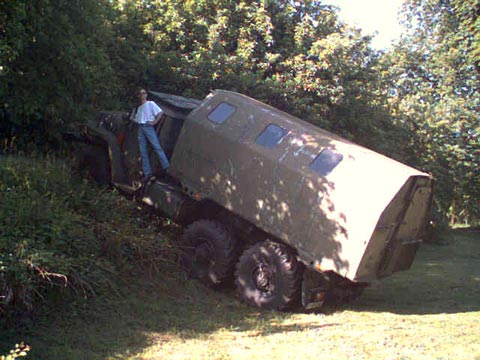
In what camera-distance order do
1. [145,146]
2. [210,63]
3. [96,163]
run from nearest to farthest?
[145,146] → [96,163] → [210,63]

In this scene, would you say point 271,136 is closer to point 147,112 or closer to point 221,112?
point 221,112

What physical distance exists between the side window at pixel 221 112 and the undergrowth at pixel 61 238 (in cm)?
211

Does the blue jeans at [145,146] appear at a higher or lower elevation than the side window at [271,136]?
lower

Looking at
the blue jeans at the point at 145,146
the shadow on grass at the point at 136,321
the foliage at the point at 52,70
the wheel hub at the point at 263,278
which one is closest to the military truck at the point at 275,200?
the wheel hub at the point at 263,278

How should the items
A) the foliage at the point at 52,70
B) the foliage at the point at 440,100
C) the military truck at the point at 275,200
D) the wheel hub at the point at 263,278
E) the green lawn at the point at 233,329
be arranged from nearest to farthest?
the green lawn at the point at 233,329 → the military truck at the point at 275,200 → the wheel hub at the point at 263,278 → the foliage at the point at 52,70 → the foliage at the point at 440,100

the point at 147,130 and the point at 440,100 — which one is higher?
the point at 440,100

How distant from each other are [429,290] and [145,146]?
20.6ft

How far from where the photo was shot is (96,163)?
1211 centimetres

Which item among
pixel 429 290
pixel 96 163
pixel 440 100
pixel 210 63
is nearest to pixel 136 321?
pixel 96 163

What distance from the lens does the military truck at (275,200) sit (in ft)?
28.7

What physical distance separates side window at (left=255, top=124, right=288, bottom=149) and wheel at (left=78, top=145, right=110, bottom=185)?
11.4ft

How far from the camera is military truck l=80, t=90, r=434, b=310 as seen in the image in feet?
28.7

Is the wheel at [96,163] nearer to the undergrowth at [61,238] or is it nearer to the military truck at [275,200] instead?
the military truck at [275,200]

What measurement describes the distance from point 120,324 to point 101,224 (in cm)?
193
